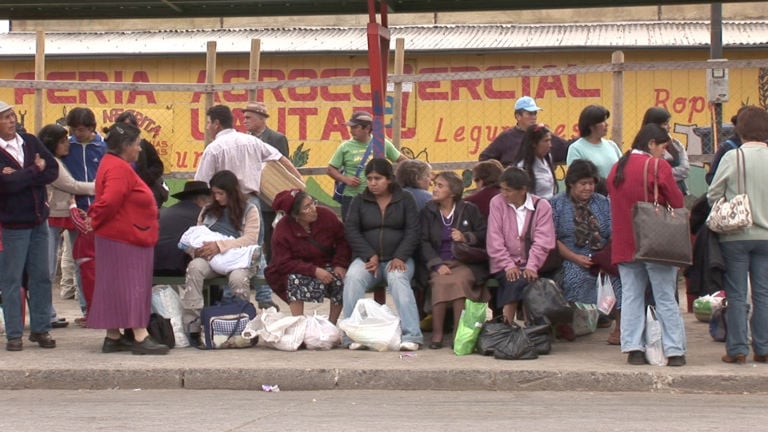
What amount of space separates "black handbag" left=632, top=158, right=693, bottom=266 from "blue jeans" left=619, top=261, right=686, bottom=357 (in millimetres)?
202

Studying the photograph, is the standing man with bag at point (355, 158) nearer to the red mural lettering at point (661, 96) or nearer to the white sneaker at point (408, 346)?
the white sneaker at point (408, 346)

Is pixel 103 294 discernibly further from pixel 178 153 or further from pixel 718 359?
pixel 178 153

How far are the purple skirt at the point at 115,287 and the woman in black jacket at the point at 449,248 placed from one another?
2348mm

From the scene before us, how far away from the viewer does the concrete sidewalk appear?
8.90 m

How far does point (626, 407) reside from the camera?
26.7 feet

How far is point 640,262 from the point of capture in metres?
9.25

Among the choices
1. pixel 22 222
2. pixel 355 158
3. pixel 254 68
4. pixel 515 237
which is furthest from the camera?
pixel 254 68

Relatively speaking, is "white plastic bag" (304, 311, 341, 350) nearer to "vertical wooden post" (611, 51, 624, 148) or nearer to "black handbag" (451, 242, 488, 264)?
"black handbag" (451, 242, 488, 264)

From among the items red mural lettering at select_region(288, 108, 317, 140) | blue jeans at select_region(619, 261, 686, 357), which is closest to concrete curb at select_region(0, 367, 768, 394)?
blue jeans at select_region(619, 261, 686, 357)

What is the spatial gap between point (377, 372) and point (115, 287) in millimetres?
2246

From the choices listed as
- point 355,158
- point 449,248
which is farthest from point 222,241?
point 355,158

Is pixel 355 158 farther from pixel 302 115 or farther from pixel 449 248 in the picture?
pixel 302 115

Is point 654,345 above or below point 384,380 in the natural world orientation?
above

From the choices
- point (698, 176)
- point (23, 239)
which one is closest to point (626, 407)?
point (23, 239)
